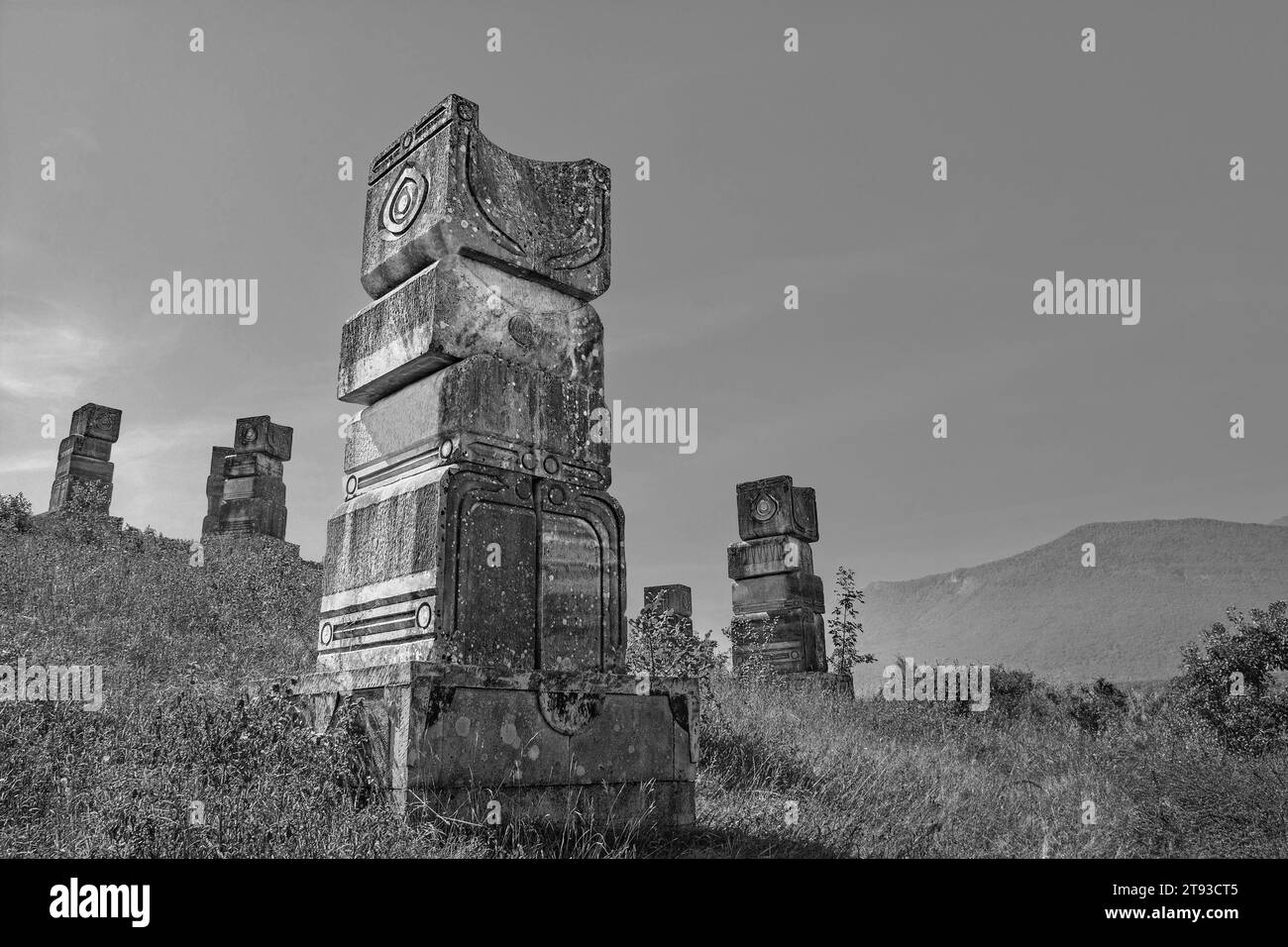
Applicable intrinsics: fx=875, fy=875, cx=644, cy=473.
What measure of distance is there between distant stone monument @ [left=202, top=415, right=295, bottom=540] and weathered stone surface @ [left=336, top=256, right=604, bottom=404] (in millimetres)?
12432

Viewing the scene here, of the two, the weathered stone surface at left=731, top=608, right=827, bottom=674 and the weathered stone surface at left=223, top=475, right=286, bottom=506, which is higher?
the weathered stone surface at left=223, top=475, right=286, bottom=506

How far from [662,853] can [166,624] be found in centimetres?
661

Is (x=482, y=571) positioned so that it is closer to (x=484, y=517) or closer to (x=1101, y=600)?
(x=484, y=517)

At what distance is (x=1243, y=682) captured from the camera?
9430mm

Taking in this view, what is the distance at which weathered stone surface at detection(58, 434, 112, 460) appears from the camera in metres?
16.1

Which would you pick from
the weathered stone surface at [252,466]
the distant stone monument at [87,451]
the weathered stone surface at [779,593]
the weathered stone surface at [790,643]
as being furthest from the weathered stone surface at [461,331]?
the distant stone monument at [87,451]

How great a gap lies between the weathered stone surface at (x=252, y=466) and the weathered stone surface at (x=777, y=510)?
342 inches

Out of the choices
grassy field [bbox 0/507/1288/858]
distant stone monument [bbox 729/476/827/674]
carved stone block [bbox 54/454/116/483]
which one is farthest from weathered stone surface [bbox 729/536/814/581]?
carved stone block [bbox 54/454/116/483]

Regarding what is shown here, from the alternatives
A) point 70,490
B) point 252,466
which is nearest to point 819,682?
point 252,466

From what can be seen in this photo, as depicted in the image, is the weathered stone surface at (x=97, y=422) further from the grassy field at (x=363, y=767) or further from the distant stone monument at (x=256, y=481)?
the grassy field at (x=363, y=767)

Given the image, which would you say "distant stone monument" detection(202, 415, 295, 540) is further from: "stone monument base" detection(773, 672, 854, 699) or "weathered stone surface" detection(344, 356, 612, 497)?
"weathered stone surface" detection(344, 356, 612, 497)

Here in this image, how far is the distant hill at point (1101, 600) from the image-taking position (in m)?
32.3
